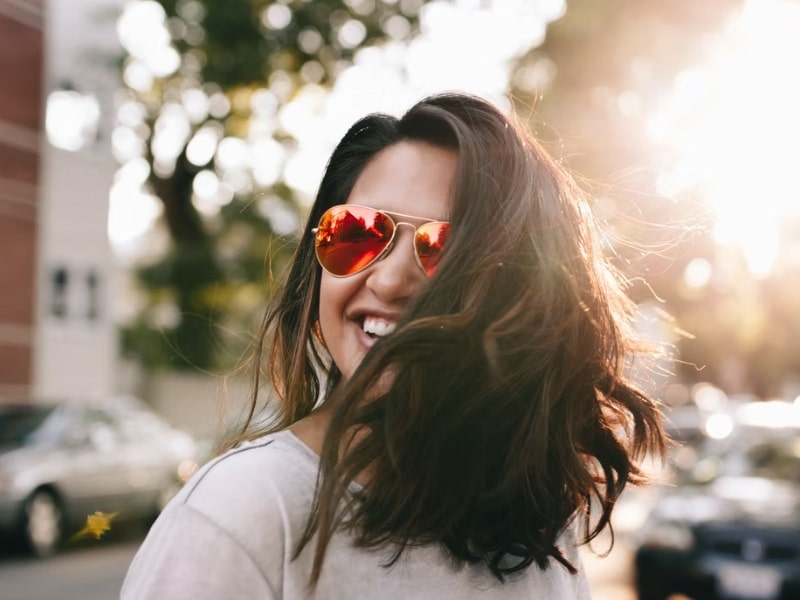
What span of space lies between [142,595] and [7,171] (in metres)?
22.0

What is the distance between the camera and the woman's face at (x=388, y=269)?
1.71m

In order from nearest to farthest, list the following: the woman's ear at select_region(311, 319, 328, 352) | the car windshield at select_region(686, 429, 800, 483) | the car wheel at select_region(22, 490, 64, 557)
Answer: the woman's ear at select_region(311, 319, 328, 352) → the car windshield at select_region(686, 429, 800, 483) → the car wheel at select_region(22, 490, 64, 557)

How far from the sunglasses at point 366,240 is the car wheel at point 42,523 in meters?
11.2

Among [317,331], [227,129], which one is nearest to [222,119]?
[227,129]

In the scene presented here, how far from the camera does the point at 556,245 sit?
1779 millimetres

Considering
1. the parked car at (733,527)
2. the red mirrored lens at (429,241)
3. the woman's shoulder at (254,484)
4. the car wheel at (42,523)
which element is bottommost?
the car wheel at (42,523)

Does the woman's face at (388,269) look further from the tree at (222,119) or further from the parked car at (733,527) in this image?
the tree at (222,119)

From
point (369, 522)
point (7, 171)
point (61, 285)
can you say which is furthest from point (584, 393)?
point (61, 285)

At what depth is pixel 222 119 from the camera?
25469 millimetres

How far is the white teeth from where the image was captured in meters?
1.70

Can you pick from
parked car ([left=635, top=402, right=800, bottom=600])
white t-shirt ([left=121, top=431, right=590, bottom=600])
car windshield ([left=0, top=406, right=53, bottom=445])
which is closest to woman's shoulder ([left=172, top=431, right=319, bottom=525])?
white t-shirt ([left=121, top=431, right=590, bottom=600])

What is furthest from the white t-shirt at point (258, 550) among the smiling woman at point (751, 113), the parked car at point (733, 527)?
the smiling woman at point (751, 113)

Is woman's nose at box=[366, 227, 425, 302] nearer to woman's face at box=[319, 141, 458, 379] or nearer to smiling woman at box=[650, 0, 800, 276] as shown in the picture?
woman's face at box=[319, 141, 458, 379]

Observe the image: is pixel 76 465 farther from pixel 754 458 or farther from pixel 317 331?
pixel 317 331
